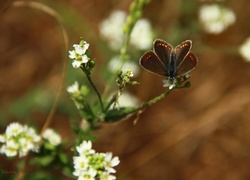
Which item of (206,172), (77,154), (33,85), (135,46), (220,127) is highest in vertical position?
(33,85)

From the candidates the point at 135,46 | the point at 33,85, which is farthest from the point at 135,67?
the point at 33,85

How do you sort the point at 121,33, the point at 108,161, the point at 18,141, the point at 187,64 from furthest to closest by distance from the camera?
1. the point at 121,33
2. the point at 18,141
3. the point at 108,161
4. the point at 187,64

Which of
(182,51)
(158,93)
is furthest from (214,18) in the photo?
(182,51)

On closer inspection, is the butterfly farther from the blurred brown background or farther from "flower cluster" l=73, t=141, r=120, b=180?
the blurred brown background

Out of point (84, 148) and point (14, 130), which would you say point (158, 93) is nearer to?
point (14, 130)

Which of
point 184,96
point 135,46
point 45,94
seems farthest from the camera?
point 184,96

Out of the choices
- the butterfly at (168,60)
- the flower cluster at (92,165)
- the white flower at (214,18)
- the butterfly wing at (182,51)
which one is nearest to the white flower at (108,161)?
the flower cluster at (92,165)

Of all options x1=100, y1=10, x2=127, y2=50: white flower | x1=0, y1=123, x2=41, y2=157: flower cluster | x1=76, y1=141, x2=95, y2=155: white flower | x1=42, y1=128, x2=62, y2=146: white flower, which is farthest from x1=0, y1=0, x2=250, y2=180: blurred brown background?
x1=76, y1=141, x2=95, y2=155: white flower

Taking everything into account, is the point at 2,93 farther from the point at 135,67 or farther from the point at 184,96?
the point at 184,96
